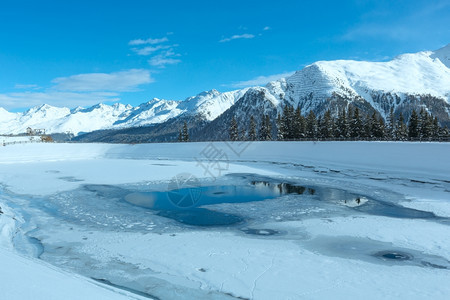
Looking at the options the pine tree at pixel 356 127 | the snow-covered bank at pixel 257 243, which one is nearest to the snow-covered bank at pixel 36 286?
the snow-covered bank at pixel 257 243

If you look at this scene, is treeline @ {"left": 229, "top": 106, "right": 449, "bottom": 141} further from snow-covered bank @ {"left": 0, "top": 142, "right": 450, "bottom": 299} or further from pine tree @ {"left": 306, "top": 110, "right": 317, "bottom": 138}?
snow-covered bank @ {"left": 0, "top": 142, "right": 450, "bottom": 299}

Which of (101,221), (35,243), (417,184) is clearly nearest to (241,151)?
(417,184)

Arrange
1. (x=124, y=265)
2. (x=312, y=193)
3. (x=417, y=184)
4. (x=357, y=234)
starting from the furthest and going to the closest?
(x=417, y=184) → (x=312, y=193) → (x=357, y=234) → (x=124, y=265)

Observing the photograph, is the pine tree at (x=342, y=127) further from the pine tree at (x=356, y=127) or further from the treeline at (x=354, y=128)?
the pine tree at (x=356, y=127)

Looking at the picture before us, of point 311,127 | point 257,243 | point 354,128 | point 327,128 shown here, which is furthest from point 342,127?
point 257,243

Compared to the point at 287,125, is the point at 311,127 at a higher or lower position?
lower

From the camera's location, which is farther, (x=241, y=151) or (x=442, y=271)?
(x=241, y=151)

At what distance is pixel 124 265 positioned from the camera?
10.2 metres

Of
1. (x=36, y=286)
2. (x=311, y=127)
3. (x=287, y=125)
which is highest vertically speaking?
(x=287, y=125)

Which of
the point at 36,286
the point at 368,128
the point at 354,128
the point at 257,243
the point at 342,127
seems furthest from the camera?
the point at 342,127

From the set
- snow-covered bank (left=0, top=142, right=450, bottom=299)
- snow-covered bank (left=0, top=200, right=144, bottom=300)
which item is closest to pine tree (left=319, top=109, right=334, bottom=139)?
snow-covered bank (left=0, top=142, right=450, bottom=299)

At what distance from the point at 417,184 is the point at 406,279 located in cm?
2121

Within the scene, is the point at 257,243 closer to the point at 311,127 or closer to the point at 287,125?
the point at 311,127

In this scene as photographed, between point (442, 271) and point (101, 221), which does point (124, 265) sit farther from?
point (442, 271)
